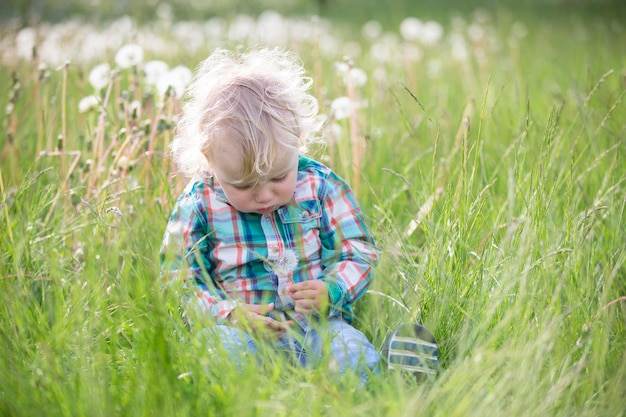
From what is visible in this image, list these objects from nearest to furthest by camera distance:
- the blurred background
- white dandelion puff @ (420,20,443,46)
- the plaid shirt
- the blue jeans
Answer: the blue jeans
the plaid shirt
white dandelion puff @ (420,20,443,46)
the blurred background

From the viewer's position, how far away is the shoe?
1376mm

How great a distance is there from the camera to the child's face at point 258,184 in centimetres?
152

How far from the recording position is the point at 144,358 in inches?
50.3

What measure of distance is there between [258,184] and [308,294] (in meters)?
0.27

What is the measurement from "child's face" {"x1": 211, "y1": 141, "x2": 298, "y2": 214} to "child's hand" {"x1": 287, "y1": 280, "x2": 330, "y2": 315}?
0.62 feet

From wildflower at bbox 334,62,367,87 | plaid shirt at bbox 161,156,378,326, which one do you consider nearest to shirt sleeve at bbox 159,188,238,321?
plaid shirt at bbox 161,156,378,326

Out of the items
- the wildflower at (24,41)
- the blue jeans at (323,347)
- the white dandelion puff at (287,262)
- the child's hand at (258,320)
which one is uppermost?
the wildflower at (24,41)

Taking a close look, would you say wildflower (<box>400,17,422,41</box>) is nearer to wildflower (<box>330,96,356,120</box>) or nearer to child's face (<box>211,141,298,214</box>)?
wildflower (<box>330,96,356,120</box>)

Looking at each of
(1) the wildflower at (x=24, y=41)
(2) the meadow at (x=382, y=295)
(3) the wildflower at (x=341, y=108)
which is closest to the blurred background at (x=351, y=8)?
(1) the wildflower at (x=24, y=41)

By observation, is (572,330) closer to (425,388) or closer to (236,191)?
(425,388)

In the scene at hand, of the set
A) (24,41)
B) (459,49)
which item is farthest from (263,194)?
(459,49)

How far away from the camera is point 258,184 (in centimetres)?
156

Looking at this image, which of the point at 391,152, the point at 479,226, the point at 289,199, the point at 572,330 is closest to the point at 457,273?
the point at 479,226

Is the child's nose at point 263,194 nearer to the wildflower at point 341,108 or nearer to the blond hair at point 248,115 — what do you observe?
the blond hair at point 248,115
